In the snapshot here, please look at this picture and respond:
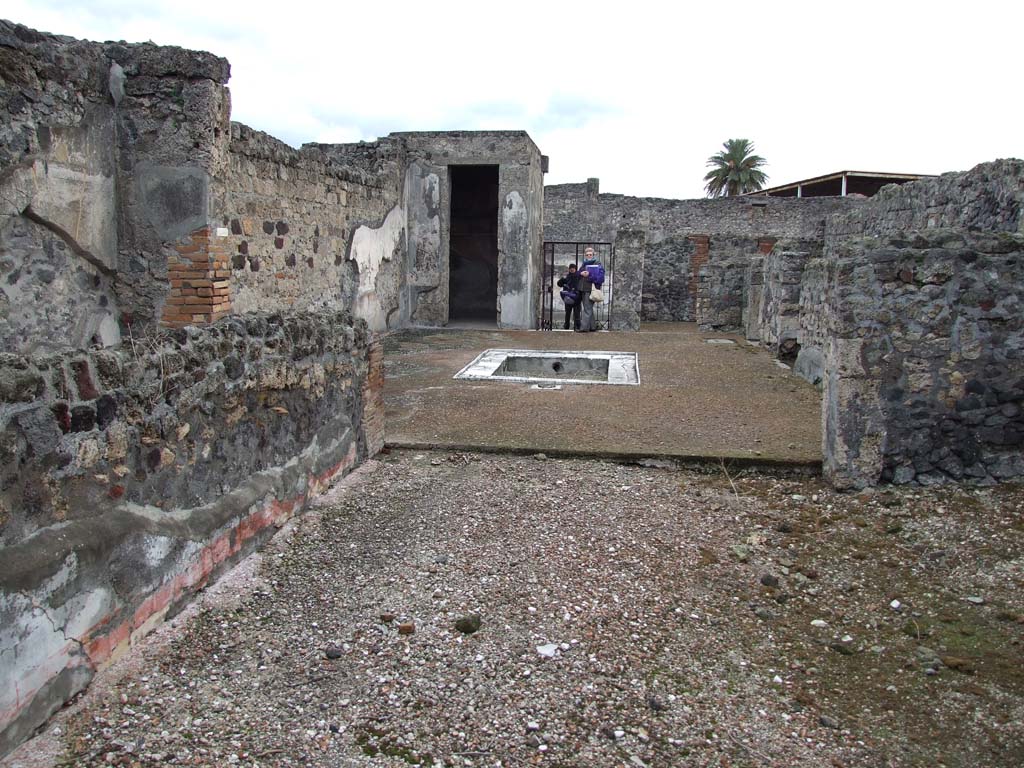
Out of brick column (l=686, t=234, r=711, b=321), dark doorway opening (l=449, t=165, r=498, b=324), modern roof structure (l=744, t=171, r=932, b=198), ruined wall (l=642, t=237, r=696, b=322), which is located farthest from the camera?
modern roof structure (l=744, t=171, r=932, b=198)

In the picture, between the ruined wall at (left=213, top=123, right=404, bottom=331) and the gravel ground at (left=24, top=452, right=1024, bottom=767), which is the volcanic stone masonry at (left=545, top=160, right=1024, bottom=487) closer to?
the gravel ground at (left=24, top=452, right=1024, bottom=767)

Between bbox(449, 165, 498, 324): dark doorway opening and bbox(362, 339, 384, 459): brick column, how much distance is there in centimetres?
1197

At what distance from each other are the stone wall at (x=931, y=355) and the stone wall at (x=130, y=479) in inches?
128

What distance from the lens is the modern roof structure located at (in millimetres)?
26422

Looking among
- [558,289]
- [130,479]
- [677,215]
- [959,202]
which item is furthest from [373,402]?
[677,215]

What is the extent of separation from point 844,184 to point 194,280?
25539 millimetres

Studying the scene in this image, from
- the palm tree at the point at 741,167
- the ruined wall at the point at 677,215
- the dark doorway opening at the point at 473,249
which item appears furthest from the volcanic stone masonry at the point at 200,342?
the palm tree at the point at 741,167

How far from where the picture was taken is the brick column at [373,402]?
17.6 ft

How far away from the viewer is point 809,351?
882 cm

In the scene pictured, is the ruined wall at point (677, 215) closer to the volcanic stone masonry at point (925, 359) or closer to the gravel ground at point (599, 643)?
the volcanic stone masonry at point (925, 359)

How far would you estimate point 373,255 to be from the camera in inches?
469

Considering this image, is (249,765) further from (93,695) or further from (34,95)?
(34,95)

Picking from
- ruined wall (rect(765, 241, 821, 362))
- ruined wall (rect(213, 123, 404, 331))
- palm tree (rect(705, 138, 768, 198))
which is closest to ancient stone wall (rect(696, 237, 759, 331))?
ruined wall (rect(765, 241, 821, 362))

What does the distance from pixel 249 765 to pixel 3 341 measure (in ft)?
14.3
